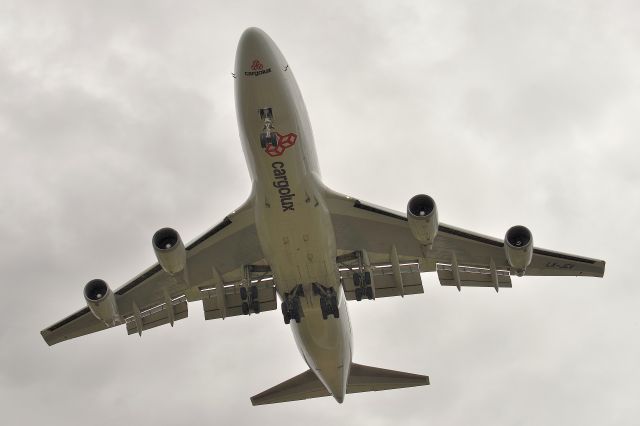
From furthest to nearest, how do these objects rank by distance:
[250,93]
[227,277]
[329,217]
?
[227,277] < [329,217] < [250,93]

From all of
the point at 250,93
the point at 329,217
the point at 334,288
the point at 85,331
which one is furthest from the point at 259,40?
the point at 85,331

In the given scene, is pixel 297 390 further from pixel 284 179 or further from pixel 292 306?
pixel 284 179

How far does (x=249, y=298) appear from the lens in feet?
88.1

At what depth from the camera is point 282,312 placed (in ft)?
84.1

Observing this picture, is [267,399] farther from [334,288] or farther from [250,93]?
[250,93]

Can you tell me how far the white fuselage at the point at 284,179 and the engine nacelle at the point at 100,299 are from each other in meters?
5.08

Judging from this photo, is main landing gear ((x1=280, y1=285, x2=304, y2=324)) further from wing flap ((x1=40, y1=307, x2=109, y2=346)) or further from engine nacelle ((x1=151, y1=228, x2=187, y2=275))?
wing flap ((x1=40, y1=307, x2=109, y2=346))

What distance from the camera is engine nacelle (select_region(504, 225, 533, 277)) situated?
24.5 m

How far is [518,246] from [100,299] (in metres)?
12.2

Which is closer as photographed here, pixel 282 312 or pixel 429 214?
pixel 429 214

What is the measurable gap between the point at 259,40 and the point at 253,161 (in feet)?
10.4

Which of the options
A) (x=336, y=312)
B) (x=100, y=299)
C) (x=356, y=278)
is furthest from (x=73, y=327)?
(x=356, y=278)

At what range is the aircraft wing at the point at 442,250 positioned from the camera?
26.2 meters

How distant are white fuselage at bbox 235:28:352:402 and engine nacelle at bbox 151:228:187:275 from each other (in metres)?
2.34
